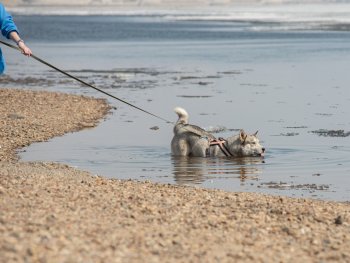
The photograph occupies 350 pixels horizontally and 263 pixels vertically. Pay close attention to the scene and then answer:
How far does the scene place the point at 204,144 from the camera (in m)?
14.8

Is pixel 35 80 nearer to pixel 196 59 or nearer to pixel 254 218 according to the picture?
pixel 196 59

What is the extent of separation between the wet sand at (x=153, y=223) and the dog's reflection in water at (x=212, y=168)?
172 cm

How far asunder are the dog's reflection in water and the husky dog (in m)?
0.11

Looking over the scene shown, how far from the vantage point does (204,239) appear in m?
7.80

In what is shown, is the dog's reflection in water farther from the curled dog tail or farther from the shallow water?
the curled dog tail

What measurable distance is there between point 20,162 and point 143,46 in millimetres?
35551

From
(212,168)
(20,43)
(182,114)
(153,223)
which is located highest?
(20,43)

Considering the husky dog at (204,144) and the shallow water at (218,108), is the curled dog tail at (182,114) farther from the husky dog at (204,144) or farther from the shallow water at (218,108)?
the shallow water at (218,108)

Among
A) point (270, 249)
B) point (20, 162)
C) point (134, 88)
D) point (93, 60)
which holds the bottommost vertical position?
point (270, 249)

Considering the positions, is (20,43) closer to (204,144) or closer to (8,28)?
(8,28)

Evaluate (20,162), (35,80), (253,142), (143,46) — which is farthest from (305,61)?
(20,162)

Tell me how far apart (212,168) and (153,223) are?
5625 mm

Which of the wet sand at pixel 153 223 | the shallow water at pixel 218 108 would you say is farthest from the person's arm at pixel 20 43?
the shallow water at pixel 218 108

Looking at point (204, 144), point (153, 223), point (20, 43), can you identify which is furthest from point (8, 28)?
point (153, 223)
